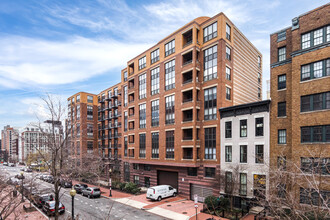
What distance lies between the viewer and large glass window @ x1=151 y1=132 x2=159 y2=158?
34.9 metres

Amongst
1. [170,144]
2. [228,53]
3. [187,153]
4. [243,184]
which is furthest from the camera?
[170,144]

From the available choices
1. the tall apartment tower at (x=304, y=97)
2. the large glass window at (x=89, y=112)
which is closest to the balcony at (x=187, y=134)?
the tall apartment tower at (x=304, y=97)

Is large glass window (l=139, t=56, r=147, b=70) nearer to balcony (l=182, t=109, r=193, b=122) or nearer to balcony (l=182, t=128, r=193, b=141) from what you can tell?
balcony (l=182, t=109, r=193, b=122)

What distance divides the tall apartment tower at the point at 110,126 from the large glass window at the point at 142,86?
1433 cm

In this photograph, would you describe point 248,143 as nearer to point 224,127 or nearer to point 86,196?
point 224,127

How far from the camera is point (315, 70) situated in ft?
66.1

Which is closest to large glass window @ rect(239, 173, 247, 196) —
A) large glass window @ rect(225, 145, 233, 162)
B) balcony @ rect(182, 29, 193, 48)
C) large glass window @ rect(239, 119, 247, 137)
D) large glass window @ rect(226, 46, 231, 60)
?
large glass window @ rect(225, 145, 233, 162)

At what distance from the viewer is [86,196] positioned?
3291 cm

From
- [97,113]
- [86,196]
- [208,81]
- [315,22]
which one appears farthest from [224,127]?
[97,113]

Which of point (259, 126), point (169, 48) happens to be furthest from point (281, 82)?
point (169, 48)

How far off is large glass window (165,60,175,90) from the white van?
1547 centimetres

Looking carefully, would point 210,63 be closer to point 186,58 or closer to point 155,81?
point 186,58

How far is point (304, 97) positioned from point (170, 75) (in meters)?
19.0

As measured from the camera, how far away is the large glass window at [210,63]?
29.2m
